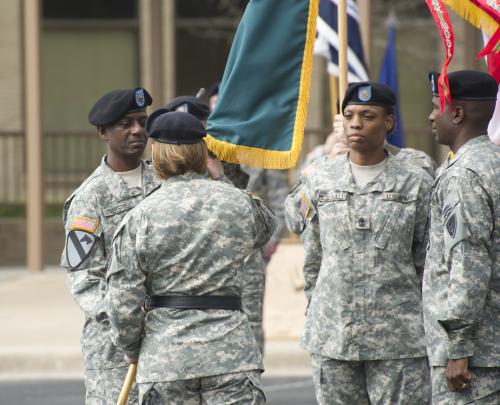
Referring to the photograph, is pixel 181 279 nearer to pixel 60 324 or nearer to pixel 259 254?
pixel 259 254

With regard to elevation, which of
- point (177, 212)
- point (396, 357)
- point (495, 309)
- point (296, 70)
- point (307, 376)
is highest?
point (296, 70)

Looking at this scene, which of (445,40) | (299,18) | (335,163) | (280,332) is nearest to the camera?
(445,40)

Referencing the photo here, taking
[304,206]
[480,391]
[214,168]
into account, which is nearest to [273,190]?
[214,168]

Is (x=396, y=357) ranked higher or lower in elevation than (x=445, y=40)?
lower

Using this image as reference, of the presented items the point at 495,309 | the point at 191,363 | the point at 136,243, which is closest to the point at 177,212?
the point at 136,243

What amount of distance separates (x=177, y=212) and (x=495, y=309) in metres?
1.38

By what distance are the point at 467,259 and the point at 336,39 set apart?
4.16 metres

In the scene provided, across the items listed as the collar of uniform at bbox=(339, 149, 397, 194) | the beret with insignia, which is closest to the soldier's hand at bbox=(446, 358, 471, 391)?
the collar of uniform at bbox=(339, 149, 397, 194)

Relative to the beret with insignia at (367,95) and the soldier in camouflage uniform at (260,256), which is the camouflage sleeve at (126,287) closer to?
the beret with insignia at (367,95)

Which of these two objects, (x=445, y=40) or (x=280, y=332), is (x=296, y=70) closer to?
(x=445, y=40)

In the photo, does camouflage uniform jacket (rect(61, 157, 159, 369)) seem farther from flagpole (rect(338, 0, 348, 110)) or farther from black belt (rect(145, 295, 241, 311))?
flagpole (rect(338, 0, 348, 110))

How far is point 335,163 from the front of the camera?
6.31 metres

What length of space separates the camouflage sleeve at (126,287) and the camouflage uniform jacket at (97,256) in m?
0.91

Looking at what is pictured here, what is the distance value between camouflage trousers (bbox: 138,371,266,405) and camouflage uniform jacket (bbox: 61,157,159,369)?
0.99 meters
